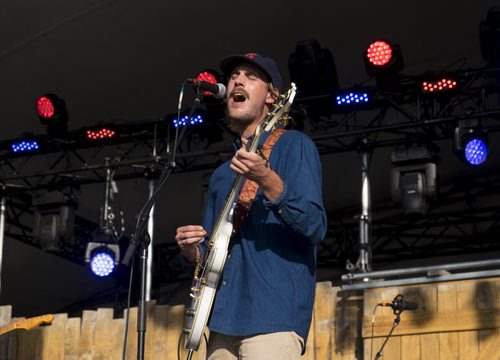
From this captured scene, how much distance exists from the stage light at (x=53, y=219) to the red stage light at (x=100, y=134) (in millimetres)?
723

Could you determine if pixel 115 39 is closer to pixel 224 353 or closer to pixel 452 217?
pixel 452 217

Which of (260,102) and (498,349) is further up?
(260,102)

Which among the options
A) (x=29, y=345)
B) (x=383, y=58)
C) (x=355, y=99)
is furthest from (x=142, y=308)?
(x=355, y=99)

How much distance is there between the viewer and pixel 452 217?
12.4 m

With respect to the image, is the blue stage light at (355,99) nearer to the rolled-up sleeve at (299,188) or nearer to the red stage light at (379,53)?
the red stage light at (379,53)

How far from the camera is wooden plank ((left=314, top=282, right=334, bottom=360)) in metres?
7.07

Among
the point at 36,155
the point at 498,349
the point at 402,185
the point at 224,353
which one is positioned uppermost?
the point at 36,155

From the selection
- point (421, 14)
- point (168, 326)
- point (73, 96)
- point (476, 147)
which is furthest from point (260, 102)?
point (73, 96)

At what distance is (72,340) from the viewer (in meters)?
7.90

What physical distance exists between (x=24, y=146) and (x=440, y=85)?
448 centimetres

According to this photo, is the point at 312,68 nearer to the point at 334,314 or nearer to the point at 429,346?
the point at 334,314

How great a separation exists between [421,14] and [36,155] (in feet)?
15.1

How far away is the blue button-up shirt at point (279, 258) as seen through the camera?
11.0 feet


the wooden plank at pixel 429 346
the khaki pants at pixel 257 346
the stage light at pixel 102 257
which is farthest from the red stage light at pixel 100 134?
the khaki pants at pixel 257 346
